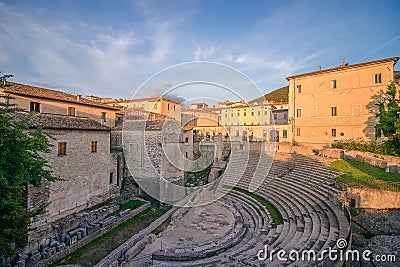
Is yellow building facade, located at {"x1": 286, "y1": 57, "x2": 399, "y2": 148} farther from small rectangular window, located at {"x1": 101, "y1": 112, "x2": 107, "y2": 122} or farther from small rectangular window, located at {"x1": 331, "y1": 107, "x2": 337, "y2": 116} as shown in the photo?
small rectangular window, located at {"x1": 101, "y1": 112, "x2": 107, "y2": 122}

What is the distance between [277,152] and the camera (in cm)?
2234

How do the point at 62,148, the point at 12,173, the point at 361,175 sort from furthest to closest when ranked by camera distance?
1. the point at 361,175
2. the point at 62,148
3. the point at 12,173

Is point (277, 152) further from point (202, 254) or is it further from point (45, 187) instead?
point (45, 187)

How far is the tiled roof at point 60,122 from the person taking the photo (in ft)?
40.7

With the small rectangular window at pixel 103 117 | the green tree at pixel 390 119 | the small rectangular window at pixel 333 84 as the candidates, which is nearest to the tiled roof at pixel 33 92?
the small rectangular window at pixel 103 117

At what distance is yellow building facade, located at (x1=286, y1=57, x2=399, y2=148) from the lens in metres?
21.5

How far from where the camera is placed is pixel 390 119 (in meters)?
18.8

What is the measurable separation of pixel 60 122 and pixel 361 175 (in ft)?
66.0

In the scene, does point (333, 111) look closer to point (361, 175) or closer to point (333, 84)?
point (333, 84)

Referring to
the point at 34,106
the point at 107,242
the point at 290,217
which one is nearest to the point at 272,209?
the point at 290,217

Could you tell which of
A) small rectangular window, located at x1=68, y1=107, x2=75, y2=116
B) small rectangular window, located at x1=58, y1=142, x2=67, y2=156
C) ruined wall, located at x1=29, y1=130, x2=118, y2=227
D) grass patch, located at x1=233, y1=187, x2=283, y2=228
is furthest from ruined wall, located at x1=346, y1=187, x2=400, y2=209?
small rectangular window, located at x1=68, y1=107, x2=75, y2=116

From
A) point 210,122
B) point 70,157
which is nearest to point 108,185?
point 70,157

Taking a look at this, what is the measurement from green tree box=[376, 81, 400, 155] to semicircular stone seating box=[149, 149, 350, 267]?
673 centimetres

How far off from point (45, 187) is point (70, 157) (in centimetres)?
227
